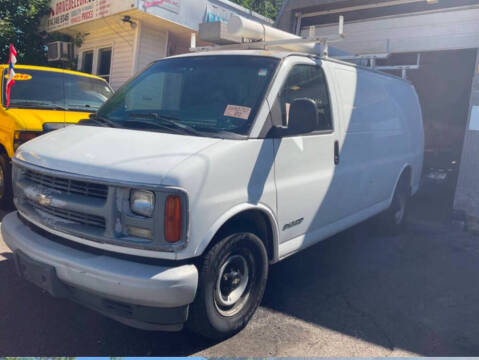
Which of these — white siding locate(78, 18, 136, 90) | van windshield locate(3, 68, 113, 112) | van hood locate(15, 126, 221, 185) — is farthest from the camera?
white siding locate(78, 18, 136, 90)

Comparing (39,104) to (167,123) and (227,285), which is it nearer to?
(167,123)

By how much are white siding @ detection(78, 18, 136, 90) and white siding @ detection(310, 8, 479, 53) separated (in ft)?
17.2

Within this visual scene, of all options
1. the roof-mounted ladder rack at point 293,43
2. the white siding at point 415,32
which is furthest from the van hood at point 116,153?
the white siding at point 415,32

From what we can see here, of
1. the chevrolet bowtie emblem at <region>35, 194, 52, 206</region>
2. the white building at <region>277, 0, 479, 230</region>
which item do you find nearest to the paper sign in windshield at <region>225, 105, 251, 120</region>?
the chevrolet bowtie emblem at <region>35, 194, 52, 206</region>

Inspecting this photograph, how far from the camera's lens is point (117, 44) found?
12.0 metres

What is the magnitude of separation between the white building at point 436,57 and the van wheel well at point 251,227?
473 cm

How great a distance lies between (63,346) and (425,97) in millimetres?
10049

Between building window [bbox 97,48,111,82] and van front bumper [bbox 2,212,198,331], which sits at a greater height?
building window [bbox 97,48,111,82]

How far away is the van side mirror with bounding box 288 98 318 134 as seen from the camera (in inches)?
130

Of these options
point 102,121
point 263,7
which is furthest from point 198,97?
point 263,7

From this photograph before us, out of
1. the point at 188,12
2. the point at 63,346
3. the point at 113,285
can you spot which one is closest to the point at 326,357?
the point at 113,285

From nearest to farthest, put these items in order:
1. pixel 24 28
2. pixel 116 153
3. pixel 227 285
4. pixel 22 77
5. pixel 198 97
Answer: pixel 116 153
pixel 227 285
pixel 198 97
pixel 22 77
pixel 24 28

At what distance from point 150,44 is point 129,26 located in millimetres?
704

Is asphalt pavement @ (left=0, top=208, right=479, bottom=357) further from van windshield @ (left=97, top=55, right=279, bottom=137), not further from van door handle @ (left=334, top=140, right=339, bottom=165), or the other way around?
van windshield @ (left=97, top=55, right=279, bottom=137)
